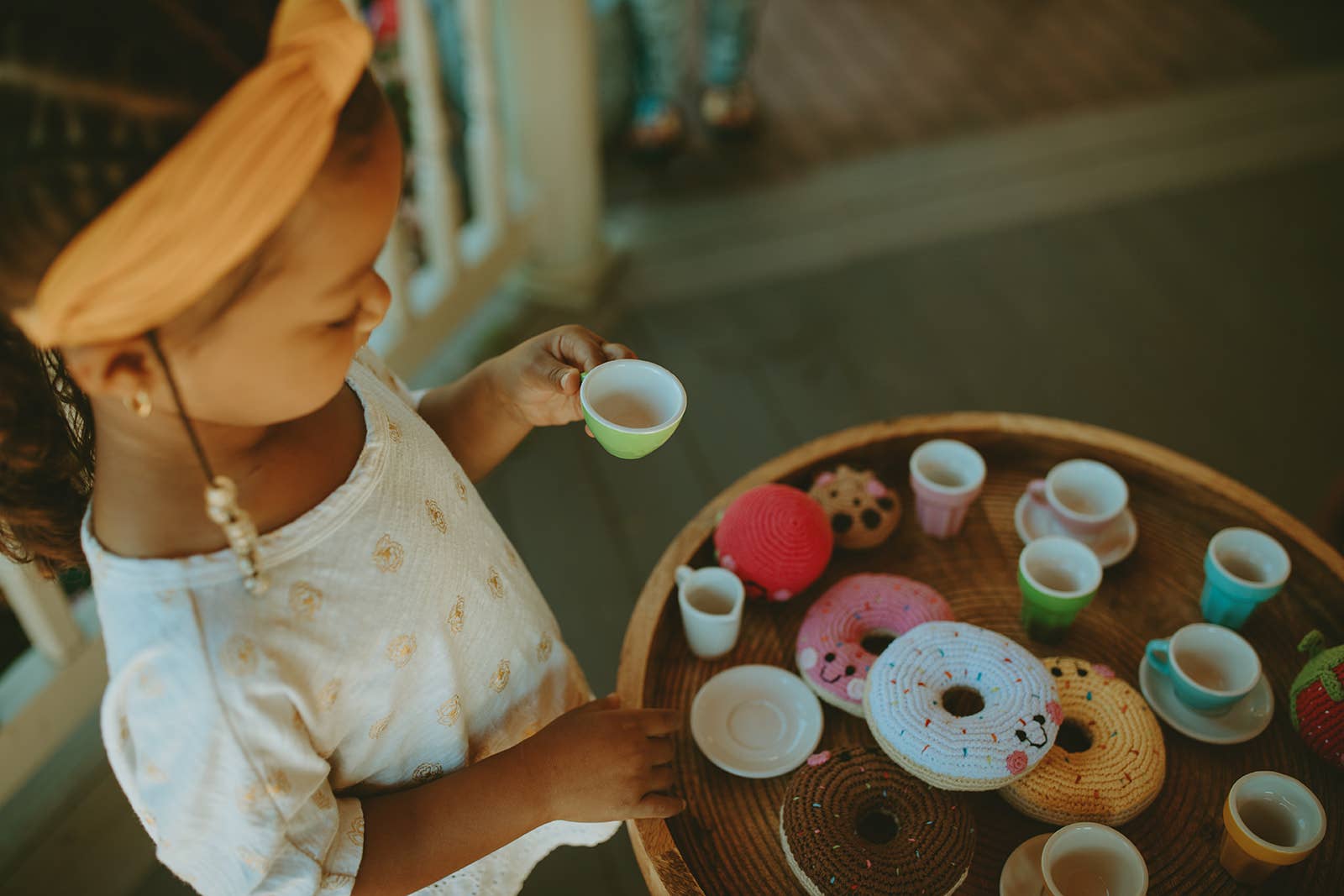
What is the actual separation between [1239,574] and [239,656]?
897mm

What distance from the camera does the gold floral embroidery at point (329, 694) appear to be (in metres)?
0.69

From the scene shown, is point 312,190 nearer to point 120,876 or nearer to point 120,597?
point 120,597

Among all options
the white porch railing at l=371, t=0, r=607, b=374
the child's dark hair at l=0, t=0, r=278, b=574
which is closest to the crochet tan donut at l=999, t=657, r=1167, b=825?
the child's dark hair at l=0, t=0, r=278, b=574

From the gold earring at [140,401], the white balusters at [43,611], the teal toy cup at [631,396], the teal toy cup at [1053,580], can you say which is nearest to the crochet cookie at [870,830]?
the teal toy cup at [1053,580]

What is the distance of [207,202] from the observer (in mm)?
506

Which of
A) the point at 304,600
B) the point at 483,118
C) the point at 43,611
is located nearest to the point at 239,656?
the point at 304,600

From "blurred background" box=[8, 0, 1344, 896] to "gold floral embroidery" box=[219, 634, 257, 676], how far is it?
803 millimetres

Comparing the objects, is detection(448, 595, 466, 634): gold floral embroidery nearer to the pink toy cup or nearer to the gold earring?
the gold earring

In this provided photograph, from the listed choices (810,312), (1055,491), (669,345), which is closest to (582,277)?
(669,345)

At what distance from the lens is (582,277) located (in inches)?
88.5

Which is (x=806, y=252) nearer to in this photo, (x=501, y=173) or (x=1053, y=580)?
(x=501, y=173)

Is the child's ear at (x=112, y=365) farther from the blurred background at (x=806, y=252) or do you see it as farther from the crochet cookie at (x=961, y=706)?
the blurred background at (x=806, y=252)

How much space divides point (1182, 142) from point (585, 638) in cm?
204

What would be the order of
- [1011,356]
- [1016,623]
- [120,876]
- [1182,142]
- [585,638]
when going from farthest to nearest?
1. [1182,142]
2. [1011,356]
3. [585,638]
4. [120,876]
5. [1016,623]
